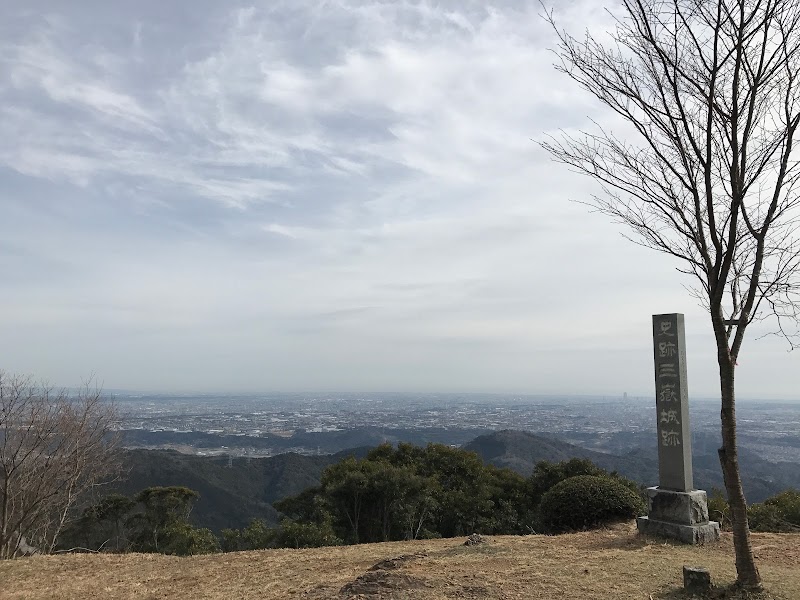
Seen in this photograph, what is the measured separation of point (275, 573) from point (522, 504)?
10793 mm

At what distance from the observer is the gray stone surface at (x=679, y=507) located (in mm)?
7012

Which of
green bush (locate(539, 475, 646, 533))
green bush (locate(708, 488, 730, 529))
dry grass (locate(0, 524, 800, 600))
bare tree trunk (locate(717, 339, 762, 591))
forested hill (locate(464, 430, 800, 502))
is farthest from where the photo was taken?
forested hill (locate(464, 430, 800, 502))

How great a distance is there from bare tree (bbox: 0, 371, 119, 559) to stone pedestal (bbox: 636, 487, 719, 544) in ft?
29.6

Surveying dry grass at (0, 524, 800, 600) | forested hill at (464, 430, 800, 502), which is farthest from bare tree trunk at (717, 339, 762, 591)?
forested hill at (464, 430, 800, 502)

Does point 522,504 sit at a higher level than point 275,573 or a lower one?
lower

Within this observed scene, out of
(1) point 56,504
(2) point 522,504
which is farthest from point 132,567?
(2) point 522,504

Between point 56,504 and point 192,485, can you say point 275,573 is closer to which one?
point 56,504

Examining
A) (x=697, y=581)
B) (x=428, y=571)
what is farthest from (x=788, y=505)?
(x=428, y=571)

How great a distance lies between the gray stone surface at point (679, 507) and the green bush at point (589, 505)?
5.32ft

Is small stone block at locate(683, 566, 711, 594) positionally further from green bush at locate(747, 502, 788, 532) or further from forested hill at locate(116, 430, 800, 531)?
forested hill at locate(116, 430, 800, 531)

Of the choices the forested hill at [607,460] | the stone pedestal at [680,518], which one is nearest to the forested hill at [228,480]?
the forested hill at [607,460]

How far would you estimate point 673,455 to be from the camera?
745 cm

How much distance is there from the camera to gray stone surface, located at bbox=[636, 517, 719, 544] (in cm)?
684

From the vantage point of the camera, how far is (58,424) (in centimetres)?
923
